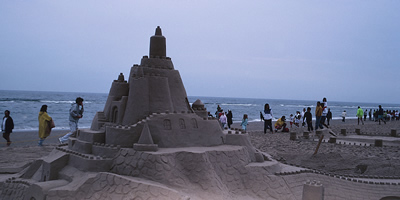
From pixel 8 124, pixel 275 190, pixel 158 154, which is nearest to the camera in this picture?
pixel 158 154

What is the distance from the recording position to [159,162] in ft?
23.6

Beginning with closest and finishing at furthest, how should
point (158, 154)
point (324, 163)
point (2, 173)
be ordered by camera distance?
point (158, 154) → point (2, 173) → point (324, 163)

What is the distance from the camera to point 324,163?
39.6 ft

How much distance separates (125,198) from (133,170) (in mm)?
879

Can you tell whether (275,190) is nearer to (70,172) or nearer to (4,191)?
(70,172)

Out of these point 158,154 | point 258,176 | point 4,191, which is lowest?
point 4,191

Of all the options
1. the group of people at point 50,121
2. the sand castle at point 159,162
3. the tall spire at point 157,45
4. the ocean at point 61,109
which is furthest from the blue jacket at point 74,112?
the ocean at point 61,109

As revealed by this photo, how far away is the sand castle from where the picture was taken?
6875mm

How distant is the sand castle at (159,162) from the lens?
6.88 meters

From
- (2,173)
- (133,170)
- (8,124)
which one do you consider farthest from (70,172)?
(8,124)

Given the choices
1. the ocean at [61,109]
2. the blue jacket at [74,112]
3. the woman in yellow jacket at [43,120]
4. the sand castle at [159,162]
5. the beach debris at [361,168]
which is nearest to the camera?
the sand castle at [159,162]

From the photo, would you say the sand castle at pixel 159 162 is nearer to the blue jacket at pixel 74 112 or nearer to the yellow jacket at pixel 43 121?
the blue jacket at pixel 74 112

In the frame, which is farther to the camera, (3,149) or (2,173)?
(3,149)

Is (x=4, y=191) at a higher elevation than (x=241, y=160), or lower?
lower
